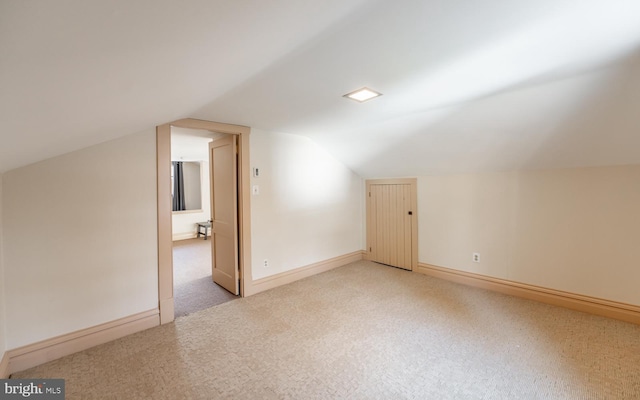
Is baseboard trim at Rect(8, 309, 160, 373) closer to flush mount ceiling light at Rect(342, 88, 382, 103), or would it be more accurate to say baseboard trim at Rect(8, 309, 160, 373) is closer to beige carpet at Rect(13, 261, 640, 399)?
beige carpet at Rect(13, 261, 640, 399)

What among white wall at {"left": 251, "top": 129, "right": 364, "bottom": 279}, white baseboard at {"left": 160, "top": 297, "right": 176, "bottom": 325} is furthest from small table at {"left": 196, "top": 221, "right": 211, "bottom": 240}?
white baseboard at {"left": 160, "top": 297, "right": 176, "bottom": 325}

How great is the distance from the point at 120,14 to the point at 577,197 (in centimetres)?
389

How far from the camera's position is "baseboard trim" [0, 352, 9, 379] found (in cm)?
192

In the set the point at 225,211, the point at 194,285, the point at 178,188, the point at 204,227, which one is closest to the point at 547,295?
the point at 225,211

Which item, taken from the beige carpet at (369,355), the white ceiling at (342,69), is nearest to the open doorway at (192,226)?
the beige carpet at (369,355)

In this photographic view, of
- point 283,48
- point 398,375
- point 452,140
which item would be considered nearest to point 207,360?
point 398,375

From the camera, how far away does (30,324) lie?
84.0 inches

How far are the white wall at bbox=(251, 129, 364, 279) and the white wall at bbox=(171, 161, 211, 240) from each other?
150 inches

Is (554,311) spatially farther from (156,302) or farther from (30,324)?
(30,324)

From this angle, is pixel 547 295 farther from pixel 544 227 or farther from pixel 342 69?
pixel 342 69

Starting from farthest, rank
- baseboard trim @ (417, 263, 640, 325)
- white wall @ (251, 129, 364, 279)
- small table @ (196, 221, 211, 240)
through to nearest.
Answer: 1. small table @ (196, 221, 211, 240)
2. white wall @ (251, 129, 364, 279)
3. baseboard trim @ (417, 263, 640, 325)

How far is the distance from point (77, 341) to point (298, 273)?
2.38 m

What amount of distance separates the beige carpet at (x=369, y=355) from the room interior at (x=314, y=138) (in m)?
0.42

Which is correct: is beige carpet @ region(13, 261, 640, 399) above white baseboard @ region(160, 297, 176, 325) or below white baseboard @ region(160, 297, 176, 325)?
below
